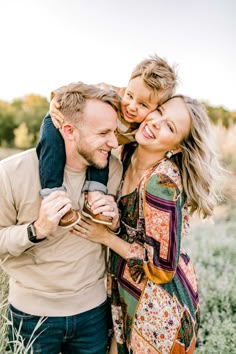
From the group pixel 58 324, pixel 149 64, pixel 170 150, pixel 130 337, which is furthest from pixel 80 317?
pixel 149 64

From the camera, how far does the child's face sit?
8.78ft

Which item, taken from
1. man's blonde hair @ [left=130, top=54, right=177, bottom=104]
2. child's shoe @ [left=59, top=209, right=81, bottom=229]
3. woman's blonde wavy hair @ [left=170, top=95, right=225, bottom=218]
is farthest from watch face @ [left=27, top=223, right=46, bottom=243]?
man's blonde hair @ [left=130, top=54, right=177, bottom=104]

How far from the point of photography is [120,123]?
2812 mm

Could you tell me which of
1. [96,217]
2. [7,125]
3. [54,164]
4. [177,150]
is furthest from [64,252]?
[7,125]

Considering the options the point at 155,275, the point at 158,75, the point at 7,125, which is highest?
the point at 158,75

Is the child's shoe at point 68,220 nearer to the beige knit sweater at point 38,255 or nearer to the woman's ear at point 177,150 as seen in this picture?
the beige knit sweater at point 38,255

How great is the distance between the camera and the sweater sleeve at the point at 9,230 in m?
2.16

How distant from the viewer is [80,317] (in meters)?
2.46

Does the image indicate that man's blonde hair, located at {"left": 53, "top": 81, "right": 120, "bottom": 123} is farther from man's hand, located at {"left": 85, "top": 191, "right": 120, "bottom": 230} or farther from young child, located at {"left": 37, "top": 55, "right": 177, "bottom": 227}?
man's hand, located at {"left": 85, "top": 191, "right": 120, "bottom": 230}

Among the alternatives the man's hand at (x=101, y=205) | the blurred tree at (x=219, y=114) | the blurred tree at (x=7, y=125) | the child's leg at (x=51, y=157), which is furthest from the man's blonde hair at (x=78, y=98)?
the blurred tree at (x=7, y=125)

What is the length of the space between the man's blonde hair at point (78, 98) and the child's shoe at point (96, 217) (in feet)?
1.68

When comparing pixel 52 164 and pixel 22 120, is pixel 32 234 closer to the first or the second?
pixel 52 164

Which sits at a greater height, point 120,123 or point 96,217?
point 120,123

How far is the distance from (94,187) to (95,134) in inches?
12.3
